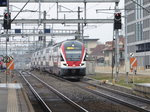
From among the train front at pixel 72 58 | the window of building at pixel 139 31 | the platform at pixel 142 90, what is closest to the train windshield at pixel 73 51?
the train front at pixel 72 58

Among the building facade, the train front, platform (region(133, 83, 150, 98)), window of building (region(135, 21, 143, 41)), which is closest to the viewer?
platform (region(133, 83, 150, 98))

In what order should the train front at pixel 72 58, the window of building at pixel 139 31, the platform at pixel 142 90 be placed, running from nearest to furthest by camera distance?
the platform at pixel 142 90 → the train front at pixel 72 58 → the window of building at pixel 139 31

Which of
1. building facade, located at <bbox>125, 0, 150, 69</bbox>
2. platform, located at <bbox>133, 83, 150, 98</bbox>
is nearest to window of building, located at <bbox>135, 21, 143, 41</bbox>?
building facade, located at <bbox>125, 0, 150, 69</bbox>

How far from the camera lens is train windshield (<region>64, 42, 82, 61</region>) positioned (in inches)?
1347

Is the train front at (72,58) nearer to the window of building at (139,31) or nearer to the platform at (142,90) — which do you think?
the platform at (142,90)

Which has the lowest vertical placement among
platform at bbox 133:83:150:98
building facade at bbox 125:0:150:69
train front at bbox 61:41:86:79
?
platform at bbox 133:83:150:98

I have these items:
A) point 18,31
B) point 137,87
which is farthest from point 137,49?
point 137,87

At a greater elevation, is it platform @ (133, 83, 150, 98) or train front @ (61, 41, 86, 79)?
train front @ (61, 41, 86, 79)

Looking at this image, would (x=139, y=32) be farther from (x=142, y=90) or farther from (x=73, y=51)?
(x=142, y=90)

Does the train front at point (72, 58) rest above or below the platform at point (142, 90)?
above

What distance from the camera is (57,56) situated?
36.7 metres

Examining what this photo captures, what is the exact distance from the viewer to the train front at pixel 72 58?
3416 cm

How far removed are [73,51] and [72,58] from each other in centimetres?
66

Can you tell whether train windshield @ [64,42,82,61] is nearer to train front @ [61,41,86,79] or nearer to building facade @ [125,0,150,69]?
train front @ [61,41,86,79]
